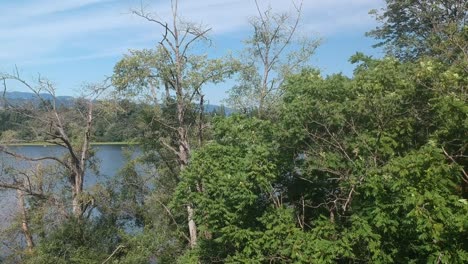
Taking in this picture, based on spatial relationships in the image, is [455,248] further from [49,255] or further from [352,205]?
[49,255]

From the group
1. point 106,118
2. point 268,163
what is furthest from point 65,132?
point 268,163

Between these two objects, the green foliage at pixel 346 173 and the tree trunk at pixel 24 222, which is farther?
the tree trunk at pixel 24 222

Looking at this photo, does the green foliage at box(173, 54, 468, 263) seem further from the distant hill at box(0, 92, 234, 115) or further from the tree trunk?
the tree trunk

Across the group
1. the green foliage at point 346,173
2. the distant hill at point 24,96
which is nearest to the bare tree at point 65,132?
the distant hill at point 24,96

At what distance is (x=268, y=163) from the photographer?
920 centimetres

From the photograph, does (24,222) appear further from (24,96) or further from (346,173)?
(346,173)

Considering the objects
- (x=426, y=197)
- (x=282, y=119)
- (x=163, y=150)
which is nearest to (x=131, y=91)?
(x=163, y=150)

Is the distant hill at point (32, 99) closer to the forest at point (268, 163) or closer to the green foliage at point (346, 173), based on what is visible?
the forest at point (268, 163)

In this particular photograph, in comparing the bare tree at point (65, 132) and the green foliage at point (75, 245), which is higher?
the bare tree at point (65, 132)

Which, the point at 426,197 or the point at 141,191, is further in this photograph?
the point at 141,191

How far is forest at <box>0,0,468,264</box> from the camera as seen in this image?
7.53 meters

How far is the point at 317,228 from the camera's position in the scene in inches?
343

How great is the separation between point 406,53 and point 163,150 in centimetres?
959

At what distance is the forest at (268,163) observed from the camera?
7.53m
